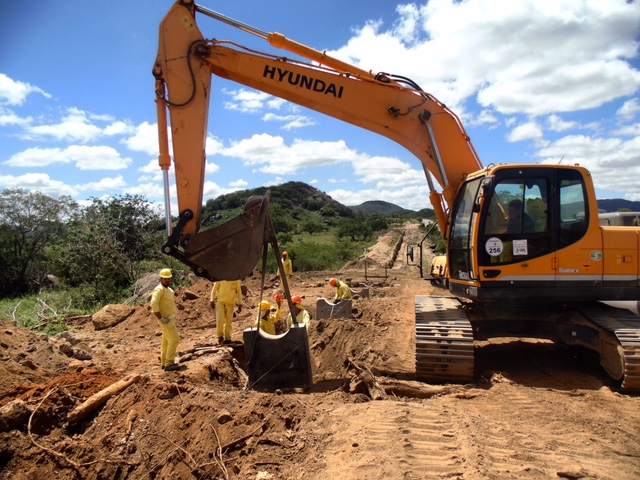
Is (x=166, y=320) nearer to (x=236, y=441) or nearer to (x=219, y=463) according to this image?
(x=236, y=441)

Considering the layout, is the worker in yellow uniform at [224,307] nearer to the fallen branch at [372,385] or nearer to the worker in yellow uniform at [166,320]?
the worker in yellow uniform at [166,320]

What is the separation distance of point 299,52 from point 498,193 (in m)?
3.31

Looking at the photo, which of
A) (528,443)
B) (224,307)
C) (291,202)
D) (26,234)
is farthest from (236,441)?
(291,202)

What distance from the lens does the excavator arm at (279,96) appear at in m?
5.96

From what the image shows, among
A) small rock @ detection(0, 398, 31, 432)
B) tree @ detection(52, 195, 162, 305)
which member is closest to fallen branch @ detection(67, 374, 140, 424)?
small rock @ detection(0, 398, 31, 432)

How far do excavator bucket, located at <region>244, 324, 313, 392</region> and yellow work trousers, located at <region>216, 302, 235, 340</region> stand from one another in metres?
2.69

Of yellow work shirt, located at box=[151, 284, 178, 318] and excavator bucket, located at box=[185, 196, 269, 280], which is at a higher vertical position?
excavator bucket, located at box=[185, 196, 269, 280]

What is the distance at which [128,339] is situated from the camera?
10.2m

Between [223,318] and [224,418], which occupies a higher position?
[223,318]

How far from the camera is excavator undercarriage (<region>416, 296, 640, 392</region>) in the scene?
5.59m

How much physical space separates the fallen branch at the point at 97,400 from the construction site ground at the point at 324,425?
1cm

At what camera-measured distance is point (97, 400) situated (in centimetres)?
501

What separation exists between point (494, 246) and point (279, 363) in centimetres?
318

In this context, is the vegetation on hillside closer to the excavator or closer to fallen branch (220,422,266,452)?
the excavator
